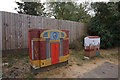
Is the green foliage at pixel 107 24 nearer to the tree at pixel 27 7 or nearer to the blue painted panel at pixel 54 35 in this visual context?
the blue painted panel at pixel 54 35

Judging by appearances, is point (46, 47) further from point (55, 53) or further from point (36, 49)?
point (55, 53)

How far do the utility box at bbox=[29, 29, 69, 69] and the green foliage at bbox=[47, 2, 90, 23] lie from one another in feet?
29.3

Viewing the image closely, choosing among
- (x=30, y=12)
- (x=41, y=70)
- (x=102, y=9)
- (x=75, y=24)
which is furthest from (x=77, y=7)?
(x=41, y=70)

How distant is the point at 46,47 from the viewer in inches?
114

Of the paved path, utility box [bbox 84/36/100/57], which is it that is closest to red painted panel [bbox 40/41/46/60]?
the paved path

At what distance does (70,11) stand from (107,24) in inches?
241

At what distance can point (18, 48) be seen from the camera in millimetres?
4402

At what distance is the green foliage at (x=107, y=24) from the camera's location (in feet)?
21.6

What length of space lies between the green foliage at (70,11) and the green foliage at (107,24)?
3.78 meters

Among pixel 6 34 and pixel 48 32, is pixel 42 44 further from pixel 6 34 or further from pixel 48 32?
pixel 6 34

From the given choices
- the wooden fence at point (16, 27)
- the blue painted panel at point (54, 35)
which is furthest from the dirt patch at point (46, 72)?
the blue painted panel at point (54, 35)

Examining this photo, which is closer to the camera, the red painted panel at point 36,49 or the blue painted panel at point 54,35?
the red painted panel at point 36,49

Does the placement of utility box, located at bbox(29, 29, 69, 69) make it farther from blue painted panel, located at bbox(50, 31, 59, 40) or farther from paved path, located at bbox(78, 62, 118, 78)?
paved path, located at bbox(78, 62, 118, 78)

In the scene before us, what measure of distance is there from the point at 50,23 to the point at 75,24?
2.72 m
